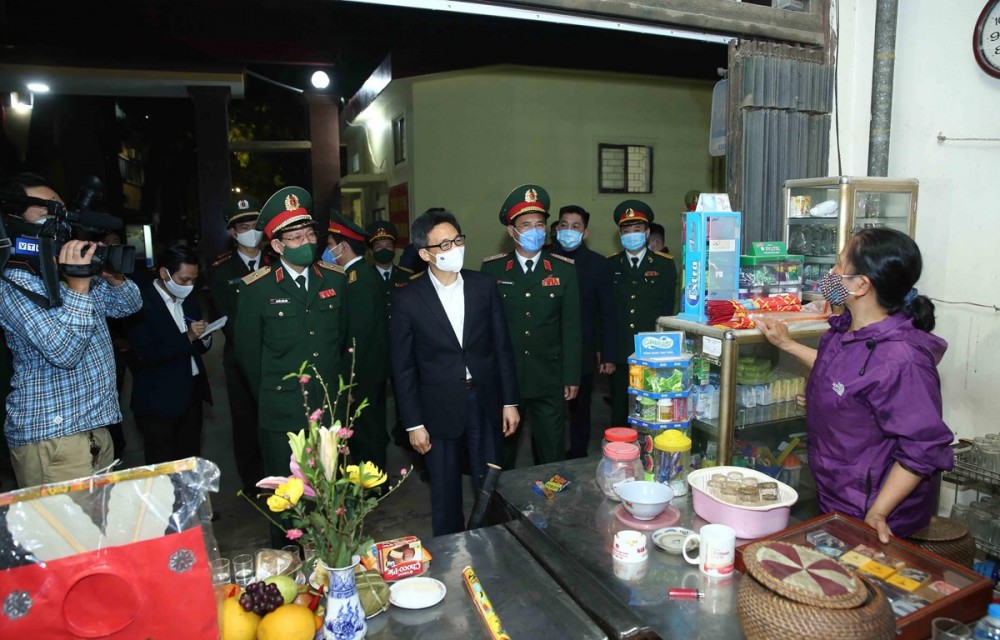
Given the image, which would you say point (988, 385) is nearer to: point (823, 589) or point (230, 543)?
point (823, 589)

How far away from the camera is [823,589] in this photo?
49.5 inches

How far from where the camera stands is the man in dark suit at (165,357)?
3.40m

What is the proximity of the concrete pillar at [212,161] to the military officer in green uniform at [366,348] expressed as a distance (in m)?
5.22

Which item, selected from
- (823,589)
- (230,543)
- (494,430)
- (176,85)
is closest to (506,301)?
(494,430)

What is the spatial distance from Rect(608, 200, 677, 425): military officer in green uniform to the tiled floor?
67cm

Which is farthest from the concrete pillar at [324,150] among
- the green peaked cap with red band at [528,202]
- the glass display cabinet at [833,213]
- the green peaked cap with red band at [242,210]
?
the glass display cabinet at [833,213]

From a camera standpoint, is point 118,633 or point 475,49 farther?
point 475,49

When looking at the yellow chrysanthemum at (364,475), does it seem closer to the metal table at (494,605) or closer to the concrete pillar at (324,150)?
the metal table at (494,605)

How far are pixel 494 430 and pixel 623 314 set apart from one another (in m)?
1.96

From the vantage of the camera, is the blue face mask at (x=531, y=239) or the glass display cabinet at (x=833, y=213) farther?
the blue face mask at (x=531, y=239)

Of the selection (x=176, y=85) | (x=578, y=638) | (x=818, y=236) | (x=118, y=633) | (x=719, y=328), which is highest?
(x=176, y=85)

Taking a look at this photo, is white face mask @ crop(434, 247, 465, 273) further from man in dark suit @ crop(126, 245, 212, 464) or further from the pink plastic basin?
man in dark suit @ crop(126, 245, 212, 464)

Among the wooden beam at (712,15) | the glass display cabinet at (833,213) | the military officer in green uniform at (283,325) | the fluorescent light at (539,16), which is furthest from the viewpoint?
the military officer in green uniform at (283,325)

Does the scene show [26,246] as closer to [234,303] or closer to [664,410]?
[234,303]
